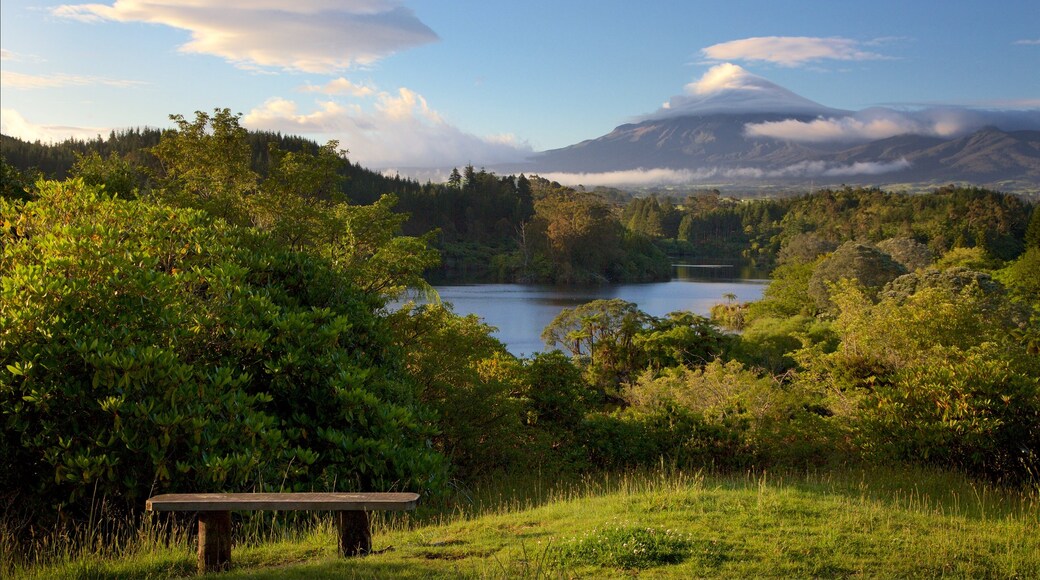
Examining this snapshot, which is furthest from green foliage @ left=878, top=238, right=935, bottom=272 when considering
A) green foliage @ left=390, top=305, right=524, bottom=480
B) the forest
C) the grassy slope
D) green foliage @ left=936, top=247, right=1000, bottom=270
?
the grassy slope

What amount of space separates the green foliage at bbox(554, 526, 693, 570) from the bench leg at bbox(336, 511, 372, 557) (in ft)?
4.48

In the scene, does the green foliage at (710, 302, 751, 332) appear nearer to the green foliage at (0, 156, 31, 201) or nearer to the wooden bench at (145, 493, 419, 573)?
the green foliage at (0, 156, 31, 201)

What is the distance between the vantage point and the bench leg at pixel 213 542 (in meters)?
5.28

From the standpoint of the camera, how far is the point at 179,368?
→ 656 centimetres

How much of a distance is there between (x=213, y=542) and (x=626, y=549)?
2.78 meters

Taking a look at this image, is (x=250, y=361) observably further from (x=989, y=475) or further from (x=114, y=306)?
(x=989, y=475)

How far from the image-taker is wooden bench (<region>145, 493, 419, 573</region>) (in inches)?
199

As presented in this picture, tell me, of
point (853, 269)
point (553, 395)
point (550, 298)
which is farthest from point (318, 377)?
point (550, 298)

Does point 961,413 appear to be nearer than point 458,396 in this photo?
Yes

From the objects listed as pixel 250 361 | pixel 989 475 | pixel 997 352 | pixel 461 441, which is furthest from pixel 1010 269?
pixel 250 361

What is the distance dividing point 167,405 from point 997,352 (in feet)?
44.1

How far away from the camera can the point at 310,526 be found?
7012 mm

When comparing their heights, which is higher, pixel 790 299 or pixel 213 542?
pixel 213 542

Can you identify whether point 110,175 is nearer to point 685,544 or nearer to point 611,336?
point 685,544
